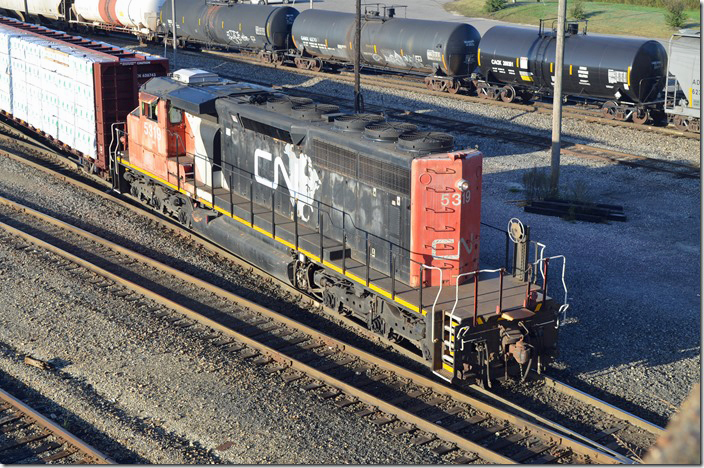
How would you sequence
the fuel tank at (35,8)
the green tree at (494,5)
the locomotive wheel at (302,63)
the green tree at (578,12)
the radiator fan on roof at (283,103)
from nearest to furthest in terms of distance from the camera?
the radiator fan on roof at (283,103), the locomotive wheel at (302,63), the fuel tank at (35,8), the green tree at (578,12), the green tree at (494,5)

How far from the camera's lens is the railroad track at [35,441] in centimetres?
980

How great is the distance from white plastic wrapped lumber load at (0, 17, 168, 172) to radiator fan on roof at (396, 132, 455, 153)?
35.6ft

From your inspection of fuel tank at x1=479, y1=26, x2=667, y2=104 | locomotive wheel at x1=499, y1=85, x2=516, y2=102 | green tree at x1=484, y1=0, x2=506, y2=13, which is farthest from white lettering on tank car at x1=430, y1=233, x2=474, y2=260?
green tree at x1=484, y1=0, x2=506, y2=13

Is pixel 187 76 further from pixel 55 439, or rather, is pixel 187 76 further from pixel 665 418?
pixel 665 418

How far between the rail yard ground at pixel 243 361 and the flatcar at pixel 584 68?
7392 millimetres

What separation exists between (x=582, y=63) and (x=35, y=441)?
23.3 meters

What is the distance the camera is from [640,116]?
28.3 metres

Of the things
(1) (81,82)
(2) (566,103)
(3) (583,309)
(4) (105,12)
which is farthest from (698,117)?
(4) (105,12)

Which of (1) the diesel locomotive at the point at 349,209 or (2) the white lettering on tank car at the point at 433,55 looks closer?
(1) the diesel locomotive at the point at 349,209

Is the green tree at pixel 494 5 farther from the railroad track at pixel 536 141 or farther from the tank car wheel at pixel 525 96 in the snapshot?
the railroad track at pixel 536 141

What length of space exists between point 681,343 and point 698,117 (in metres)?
15.8

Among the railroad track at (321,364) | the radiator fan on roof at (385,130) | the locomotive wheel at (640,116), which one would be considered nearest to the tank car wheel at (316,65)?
the locomotive wheel at (640,116)

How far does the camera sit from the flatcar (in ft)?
89.8

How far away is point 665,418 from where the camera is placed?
35.5 ft
